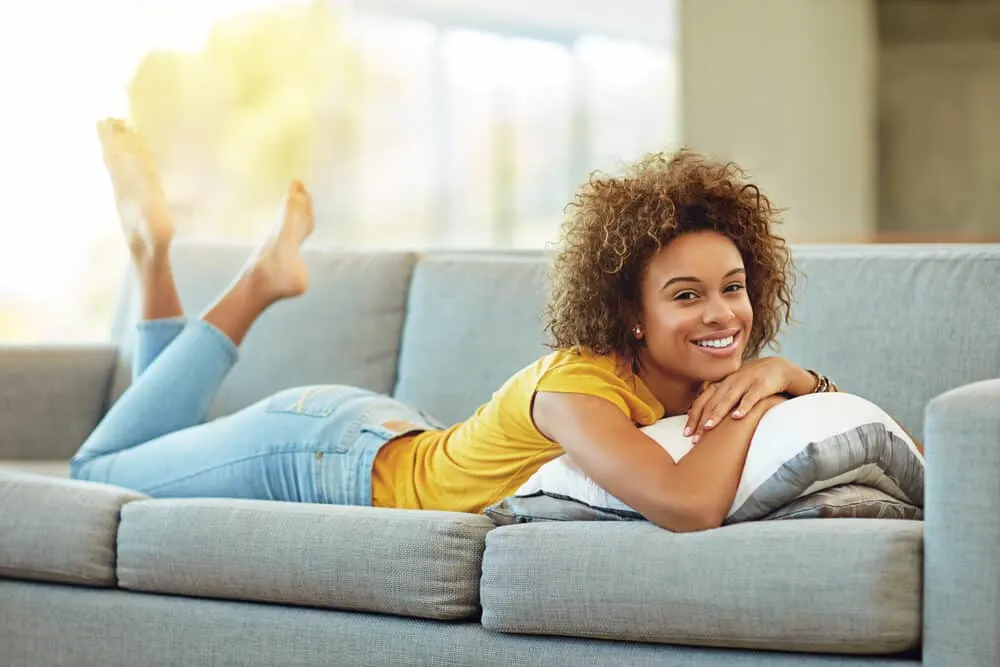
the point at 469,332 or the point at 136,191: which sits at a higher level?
the point at 136,191

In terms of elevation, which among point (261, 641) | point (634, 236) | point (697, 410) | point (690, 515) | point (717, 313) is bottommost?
point (261, 641)

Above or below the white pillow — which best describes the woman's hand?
above

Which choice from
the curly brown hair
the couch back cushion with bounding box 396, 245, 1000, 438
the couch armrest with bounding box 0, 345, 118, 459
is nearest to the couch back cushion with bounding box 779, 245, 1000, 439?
the couch back cushion with bounding box 396, 245, 1000, 438

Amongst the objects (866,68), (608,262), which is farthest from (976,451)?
(866,68)

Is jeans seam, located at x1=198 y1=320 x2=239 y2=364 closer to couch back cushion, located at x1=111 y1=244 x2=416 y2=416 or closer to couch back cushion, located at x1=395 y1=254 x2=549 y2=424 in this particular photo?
couch back cushion, located at x1=111 y1=244 x2=416 y2=416

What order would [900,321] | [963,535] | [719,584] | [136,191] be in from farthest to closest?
[136,191], [900,321], [719,584], [963,535]

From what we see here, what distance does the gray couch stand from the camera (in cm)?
159

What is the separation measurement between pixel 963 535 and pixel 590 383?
54 cm

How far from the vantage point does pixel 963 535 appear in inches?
61.1

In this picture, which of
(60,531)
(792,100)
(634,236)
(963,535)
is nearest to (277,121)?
(792,100)

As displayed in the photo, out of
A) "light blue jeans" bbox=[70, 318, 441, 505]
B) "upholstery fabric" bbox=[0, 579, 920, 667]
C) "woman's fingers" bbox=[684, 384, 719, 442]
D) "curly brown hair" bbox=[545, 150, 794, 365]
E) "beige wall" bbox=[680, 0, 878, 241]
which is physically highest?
"beige wall" bbox=[680, 0, 878, 241]

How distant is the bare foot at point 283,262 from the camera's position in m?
2.61

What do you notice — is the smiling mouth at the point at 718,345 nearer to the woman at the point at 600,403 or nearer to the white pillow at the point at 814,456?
the woman at the point at 600,403

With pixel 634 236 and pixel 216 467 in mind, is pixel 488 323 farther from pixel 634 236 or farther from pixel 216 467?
pixel 634 236
